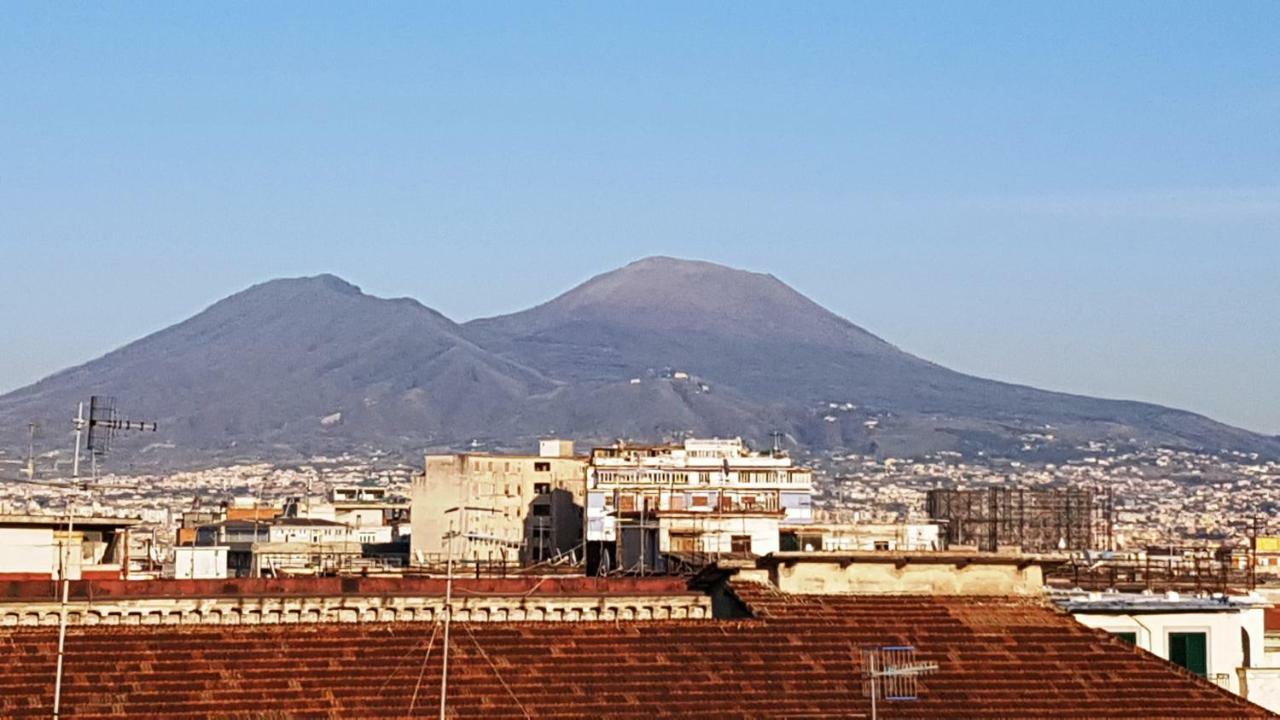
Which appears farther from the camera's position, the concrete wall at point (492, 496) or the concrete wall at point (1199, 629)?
the concrete wall at point (492, 496)

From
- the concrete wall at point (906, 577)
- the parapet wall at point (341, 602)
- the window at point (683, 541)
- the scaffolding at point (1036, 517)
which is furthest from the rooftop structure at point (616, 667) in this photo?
the scaffolding at point (1036, 517)

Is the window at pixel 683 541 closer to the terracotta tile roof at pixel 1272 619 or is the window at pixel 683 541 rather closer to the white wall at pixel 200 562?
the white wall at pixel 200 562

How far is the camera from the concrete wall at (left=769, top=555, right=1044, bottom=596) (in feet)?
148

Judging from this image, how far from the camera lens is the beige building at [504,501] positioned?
10831cm

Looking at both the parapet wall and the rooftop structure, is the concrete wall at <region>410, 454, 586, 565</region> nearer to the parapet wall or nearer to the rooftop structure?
the parapet wall

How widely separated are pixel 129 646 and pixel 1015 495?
14610 centimetres

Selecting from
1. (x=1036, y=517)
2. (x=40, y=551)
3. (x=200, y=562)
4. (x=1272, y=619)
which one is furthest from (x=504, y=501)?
(x=1272, y=619)

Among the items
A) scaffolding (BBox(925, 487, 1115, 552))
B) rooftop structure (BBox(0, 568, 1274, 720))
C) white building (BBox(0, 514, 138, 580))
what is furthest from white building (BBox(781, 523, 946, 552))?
rooftop structure (BBox(0, 568, 1274, 720))

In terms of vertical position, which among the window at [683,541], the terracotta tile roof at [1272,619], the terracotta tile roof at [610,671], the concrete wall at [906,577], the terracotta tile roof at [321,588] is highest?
the window at [683,541]

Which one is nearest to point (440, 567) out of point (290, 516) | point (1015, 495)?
point (290, 516)

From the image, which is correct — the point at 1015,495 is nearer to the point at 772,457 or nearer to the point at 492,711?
the point at 772,457

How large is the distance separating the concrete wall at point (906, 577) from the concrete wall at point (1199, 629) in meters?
1.34

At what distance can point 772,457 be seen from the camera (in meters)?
114

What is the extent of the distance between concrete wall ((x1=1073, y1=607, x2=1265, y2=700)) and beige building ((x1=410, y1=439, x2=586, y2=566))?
60301mm
